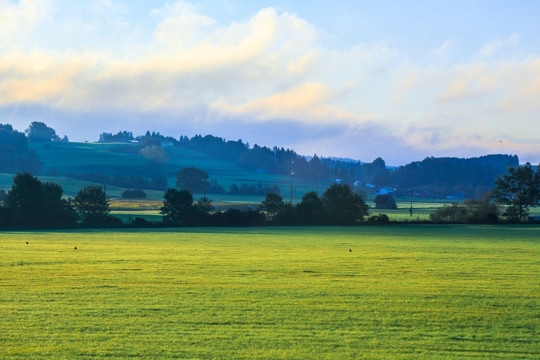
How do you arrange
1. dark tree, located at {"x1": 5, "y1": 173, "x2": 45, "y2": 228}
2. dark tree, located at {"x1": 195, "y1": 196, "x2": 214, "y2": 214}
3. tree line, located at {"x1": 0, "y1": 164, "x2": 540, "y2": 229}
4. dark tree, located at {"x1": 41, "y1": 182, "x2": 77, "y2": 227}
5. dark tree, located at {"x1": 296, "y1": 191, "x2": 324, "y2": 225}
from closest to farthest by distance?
dark tree, located at {"x1": 5, "y1": 173, "x2": 45, "y2": 228} → tree line, located at {"x1": 0, "y1": 164, "x2": 540, "y2": 229} → dark tree, located at {"x1": 41, "y1": 182, "x2": 77, "y2": 227} → dark tree, located at {"x1": 195, "y1": 196, "x2": 214, "y2": 214} → dark tree, located at {"x1": 296, "y1": 191, "x2": 324, "y2": 225}

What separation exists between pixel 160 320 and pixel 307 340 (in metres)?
4.07

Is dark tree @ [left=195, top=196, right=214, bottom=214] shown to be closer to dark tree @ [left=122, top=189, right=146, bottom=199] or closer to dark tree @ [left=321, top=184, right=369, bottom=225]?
dark tree @ [left=321, top=184, right=369, bottom=225]

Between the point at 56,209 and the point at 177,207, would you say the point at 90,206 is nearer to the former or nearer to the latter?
the point at 56,209

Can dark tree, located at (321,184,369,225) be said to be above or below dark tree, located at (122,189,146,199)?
below

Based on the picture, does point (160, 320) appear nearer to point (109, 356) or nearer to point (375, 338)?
point (109, 356)

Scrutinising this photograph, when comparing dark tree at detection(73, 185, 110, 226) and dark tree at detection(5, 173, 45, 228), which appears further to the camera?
dark tree at detection(73, 185, 110, 226)

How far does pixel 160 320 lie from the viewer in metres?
15.3

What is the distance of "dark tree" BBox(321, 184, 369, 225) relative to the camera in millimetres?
75812

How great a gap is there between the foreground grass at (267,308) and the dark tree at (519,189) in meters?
58.5

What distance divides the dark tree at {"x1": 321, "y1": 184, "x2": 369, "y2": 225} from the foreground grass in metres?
44.4

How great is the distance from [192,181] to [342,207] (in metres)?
88.6

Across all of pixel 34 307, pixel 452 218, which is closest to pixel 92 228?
pixel 452 218

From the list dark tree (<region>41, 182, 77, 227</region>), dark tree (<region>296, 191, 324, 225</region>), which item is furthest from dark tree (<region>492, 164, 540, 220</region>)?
dark tree (<region>41, 182, 77, 227</region>)

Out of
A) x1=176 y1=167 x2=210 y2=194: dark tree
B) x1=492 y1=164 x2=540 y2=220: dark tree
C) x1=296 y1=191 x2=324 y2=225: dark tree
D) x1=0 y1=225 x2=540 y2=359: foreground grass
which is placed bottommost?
x1=0 y1=225 x2=540 y2=359: foreground grass
